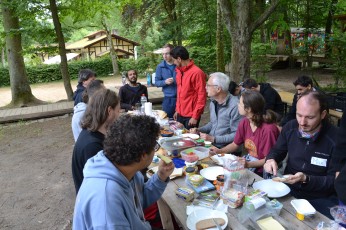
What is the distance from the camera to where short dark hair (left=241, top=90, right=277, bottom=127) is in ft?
9.14

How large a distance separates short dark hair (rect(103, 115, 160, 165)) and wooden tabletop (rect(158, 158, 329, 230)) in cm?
69

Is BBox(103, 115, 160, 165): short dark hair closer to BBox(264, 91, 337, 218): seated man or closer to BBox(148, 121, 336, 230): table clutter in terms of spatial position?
BBox(148, 121, 336, 230): table clutter

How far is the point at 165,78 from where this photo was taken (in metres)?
5.14

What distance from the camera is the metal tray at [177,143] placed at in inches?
117

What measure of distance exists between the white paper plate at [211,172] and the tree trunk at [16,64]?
8.05 meters

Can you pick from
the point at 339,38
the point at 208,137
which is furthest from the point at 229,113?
the point at 339,38

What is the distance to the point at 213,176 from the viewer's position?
7.75 ft

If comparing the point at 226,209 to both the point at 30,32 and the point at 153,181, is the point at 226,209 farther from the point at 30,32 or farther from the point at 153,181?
the point at 30,32

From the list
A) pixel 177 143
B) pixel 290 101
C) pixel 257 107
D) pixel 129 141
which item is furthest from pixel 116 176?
pixel 290 101

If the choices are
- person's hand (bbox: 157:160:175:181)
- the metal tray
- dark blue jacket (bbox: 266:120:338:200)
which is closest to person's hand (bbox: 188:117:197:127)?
the metal tray

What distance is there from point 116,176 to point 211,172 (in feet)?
4.03

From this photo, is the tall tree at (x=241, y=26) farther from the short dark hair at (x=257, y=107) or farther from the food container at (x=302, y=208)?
the food container at (x=302, y=208)

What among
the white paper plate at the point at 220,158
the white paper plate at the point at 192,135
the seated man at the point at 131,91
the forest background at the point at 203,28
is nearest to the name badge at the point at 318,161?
the white paper plate at the point at 220,158

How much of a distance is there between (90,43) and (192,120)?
29.7 meters
